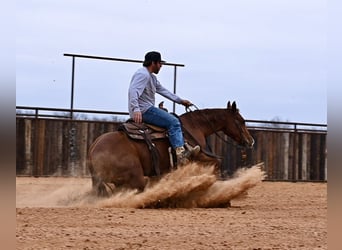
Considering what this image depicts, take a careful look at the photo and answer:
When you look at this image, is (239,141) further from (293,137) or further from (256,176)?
(293,137)

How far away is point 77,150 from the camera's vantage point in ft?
49.8

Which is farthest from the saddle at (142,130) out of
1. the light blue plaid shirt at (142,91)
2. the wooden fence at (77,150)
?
the wooden fence at (77,150)

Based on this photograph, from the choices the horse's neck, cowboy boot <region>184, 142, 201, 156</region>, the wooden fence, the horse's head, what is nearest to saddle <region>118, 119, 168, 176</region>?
cowboy boot <region>184, 142, 201, 156</region>

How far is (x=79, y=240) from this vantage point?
16.7ft

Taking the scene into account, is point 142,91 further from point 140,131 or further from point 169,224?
point 169,224

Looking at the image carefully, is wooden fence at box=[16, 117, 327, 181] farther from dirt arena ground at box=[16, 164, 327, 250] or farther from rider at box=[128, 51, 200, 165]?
dirt arena ground at box=[16, 164, 327, 250]

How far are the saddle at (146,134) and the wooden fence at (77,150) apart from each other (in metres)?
4.90

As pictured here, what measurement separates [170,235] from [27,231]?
1.21 m

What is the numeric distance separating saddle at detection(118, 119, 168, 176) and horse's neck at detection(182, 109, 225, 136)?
66 cm

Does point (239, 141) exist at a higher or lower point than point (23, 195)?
higher
